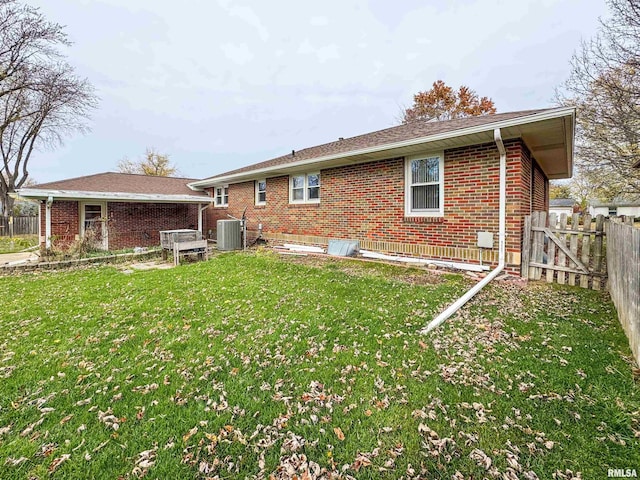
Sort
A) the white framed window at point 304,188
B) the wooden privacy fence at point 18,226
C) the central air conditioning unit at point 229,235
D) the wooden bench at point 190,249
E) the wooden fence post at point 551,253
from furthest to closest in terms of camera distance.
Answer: the wooden privacy fence at point 18,226 < the central air conditioning unit at point 229,235 < the white framed window at point 304,188 < the wooden bench at point 190,249 < the wooden fence post at point 551,253

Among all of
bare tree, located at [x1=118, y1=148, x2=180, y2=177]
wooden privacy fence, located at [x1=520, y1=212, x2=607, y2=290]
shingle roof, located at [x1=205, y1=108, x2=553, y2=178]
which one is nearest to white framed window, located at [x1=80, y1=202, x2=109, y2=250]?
shingle roof, located at [x1=205, y1=108, x2=553, y2=178]

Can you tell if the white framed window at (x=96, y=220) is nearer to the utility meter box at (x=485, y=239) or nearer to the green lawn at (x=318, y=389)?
the green lawn at (x=318, y=389)

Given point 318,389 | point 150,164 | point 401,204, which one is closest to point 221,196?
point 401,204

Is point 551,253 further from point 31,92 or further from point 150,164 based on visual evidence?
point 150,164

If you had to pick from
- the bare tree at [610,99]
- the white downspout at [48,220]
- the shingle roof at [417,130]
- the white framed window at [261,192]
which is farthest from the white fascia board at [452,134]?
the white downspout at [48,220]

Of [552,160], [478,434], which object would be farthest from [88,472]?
[552,160]

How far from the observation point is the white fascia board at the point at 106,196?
34.0ft

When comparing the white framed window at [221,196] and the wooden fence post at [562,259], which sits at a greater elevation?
the white framed window at [221,196]

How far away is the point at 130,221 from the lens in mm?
13062

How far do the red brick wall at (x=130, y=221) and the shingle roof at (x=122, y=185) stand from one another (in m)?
0.63

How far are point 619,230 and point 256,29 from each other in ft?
47.1

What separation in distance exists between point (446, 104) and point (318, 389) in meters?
29.3

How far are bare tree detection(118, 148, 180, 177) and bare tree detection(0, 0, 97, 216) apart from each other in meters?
10.4

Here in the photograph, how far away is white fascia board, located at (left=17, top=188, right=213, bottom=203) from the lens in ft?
34.0
